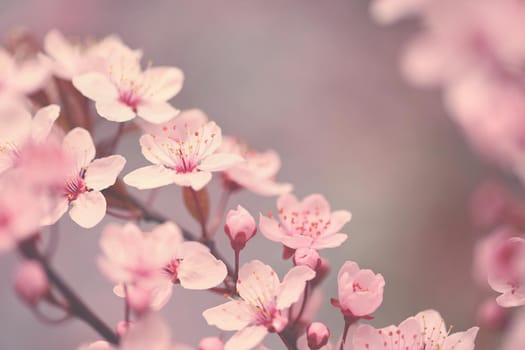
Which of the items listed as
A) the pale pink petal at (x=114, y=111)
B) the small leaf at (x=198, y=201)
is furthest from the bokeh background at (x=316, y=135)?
the pale pink petal at (x=114, y=111)

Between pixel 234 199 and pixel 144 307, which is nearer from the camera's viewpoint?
pixel 144 307

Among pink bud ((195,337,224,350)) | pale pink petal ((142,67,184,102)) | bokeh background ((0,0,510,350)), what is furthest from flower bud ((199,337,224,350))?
bokeh background ((0,0,510,350))

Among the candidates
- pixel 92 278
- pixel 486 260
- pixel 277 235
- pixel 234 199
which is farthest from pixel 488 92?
pixel 92 278

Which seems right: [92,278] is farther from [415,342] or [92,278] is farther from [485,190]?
[415,342]

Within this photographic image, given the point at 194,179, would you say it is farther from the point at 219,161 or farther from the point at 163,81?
the point at 163,81

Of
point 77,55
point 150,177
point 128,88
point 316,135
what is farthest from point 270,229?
point 316,135

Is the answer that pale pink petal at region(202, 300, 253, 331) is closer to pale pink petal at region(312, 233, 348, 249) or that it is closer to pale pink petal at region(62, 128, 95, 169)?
pale pink petal at region(312, 233, 348, 249)
